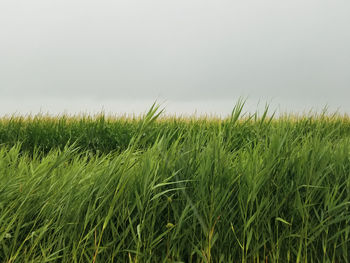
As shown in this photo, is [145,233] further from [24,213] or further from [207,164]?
[24,213]

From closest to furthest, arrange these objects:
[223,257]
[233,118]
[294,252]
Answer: [223,257] → [294,252] → [233,118]

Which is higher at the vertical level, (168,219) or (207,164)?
(207,164)

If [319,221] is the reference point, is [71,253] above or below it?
below

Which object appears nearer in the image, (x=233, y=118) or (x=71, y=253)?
(x=71, y=253)

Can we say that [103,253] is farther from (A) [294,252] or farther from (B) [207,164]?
(A) [294,252]

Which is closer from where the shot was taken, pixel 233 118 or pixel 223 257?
pixel 223 257

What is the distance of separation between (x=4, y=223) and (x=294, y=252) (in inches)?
91.4

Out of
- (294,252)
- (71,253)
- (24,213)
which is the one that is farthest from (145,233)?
(294,252)

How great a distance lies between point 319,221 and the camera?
3.01 metres

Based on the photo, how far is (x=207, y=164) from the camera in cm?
284

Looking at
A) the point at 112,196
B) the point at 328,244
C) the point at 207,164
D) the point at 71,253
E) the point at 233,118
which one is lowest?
the point at 71,253

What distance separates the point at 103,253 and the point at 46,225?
0.50 meters

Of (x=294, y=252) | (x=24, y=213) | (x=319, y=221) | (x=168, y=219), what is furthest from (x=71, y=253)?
(x=319, y=221)

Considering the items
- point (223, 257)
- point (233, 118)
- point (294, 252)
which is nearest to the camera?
point (223, 257)
